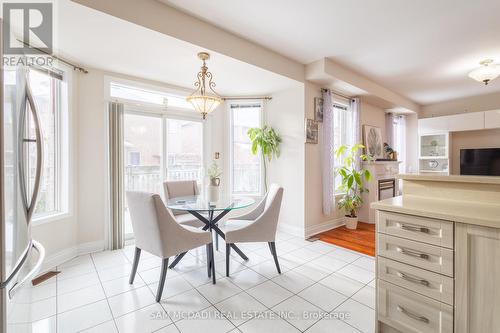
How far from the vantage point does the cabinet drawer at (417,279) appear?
130 centimetres

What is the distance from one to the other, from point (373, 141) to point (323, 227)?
2387 millimetres

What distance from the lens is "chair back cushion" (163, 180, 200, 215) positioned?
3.14m

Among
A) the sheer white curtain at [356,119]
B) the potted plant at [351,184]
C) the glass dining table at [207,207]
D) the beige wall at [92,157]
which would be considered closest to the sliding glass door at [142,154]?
the beige wall at [92,157]

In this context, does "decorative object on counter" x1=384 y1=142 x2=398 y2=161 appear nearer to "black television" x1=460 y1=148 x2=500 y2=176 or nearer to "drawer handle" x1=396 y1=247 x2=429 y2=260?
"black television" x1=460 y1=148 x2=500 y2=176

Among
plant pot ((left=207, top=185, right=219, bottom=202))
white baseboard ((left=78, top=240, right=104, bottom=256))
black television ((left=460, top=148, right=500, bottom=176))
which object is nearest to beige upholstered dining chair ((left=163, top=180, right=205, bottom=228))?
plant pot ((left=207, top=185, right=219, bottom=202))

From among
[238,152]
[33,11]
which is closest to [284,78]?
[238,152]

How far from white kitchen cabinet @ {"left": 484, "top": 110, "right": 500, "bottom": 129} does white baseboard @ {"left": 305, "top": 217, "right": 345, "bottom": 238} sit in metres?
3.90

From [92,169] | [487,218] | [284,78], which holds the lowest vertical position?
[487,218]

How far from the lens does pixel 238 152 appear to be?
175 inches

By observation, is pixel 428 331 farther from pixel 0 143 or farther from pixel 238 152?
pixel 238 152

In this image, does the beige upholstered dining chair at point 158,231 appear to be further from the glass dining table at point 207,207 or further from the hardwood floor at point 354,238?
the hardwood floor at point 354,238

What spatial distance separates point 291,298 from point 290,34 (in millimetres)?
2852

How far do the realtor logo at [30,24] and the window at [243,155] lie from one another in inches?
108

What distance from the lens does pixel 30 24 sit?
2.15 m
